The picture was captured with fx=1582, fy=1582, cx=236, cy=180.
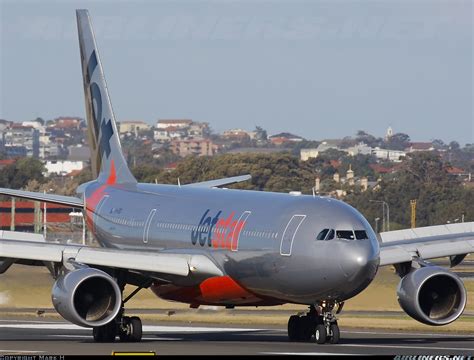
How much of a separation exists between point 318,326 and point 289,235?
2359mm

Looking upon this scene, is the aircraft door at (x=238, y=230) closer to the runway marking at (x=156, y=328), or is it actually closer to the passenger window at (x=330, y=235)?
the passenger window at (x=330, y=235)

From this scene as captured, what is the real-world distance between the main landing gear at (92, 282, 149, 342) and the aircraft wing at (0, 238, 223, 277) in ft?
4.27

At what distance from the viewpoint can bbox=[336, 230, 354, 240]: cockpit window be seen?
3767 cm

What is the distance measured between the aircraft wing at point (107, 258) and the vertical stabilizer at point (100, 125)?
34.1 feet

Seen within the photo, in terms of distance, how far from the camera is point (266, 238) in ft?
130

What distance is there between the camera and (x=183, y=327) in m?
50.0

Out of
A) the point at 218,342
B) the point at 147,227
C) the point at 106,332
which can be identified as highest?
the point at 147,227

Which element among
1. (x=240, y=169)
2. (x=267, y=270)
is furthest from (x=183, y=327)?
(x=240, y=169)

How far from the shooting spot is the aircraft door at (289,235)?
3859 centimetres

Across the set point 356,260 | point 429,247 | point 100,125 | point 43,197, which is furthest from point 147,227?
point 356,260

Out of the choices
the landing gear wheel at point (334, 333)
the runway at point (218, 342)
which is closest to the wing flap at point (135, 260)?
the runway at point (218, 342)

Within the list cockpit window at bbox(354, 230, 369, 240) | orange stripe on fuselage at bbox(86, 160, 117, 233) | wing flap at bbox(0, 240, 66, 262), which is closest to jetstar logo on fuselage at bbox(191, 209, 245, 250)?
wing flap at bbox(0, 240, 66, 262)

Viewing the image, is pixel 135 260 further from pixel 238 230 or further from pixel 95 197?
pixel 95 197

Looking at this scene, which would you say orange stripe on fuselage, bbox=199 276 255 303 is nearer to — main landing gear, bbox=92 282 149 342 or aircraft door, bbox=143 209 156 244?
main landing gear, bbox=92 282 149 342
